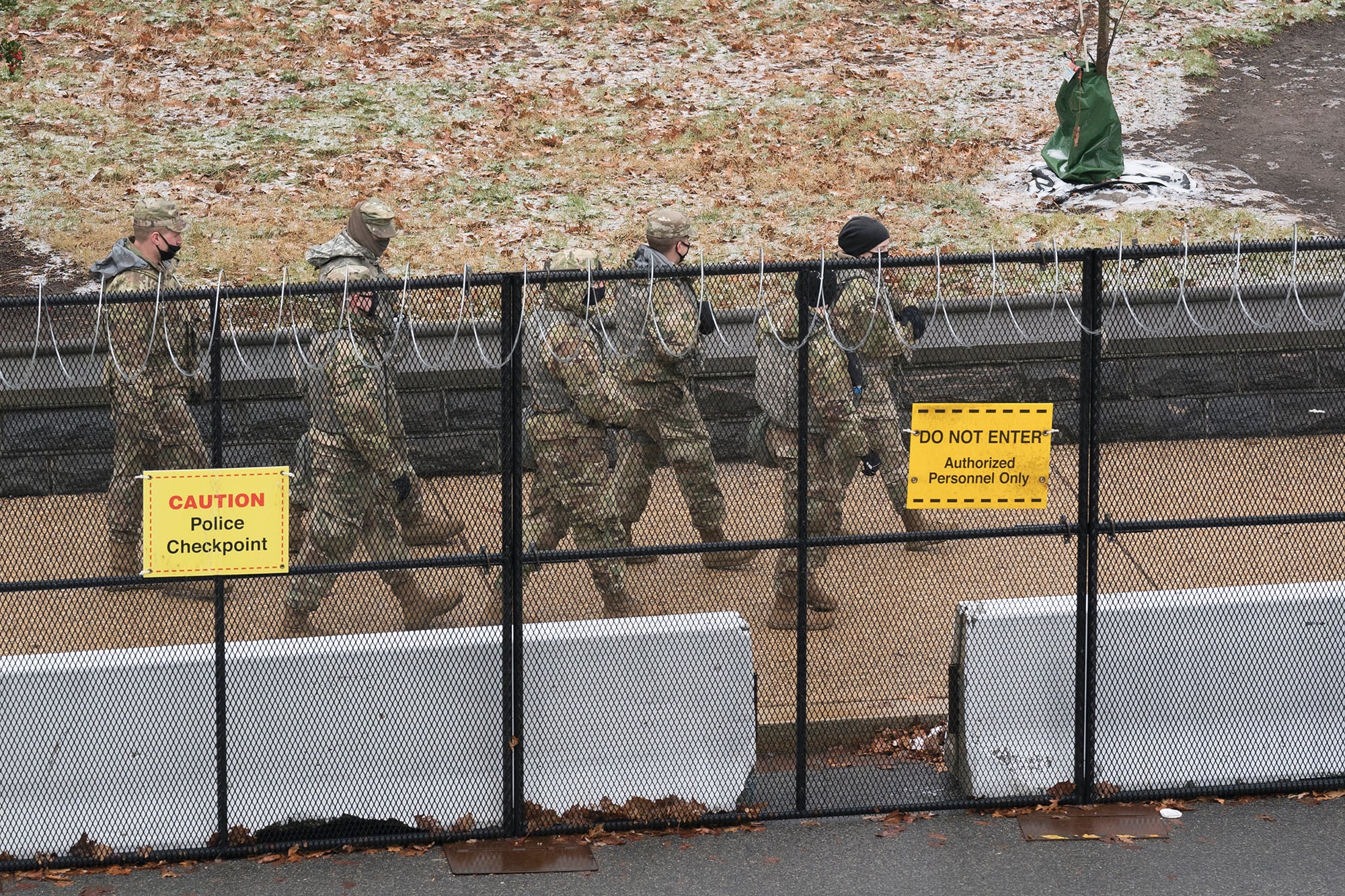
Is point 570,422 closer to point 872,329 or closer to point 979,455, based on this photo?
point 872,329

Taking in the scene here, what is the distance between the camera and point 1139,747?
7.04m

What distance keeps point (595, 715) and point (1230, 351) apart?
13.1ft

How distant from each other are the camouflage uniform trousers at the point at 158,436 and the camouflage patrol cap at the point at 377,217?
135 cm

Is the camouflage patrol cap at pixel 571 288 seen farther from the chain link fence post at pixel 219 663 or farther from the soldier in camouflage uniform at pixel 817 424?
the chain link fence post at pixel 219 663

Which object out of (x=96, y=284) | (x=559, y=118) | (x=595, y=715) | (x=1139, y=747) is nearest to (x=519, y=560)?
(x=595, y=715)

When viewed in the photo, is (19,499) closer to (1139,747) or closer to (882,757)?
(882,757)

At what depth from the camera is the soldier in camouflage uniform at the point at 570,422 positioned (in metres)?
8.47

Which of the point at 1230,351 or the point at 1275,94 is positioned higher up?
the point at 1275,94

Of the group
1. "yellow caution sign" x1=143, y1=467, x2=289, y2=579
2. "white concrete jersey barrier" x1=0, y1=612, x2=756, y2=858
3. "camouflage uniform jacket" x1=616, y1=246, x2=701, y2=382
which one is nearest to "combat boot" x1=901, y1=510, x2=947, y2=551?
"camouflage uniform jacket" x1=616, y1=246, x2=701, y2=382

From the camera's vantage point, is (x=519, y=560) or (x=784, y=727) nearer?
(x=519, y=560)

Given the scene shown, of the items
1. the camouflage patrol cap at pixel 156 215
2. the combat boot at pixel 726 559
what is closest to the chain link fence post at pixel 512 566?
the combat boot at pixel 726 559

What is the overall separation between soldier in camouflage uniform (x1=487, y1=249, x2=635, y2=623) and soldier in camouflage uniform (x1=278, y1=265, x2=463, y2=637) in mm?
721

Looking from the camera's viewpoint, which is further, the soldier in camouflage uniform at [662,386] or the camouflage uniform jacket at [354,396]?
the soldier in camouflage uniform at [662,386]

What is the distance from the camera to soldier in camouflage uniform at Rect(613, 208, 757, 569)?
28.0 feet
